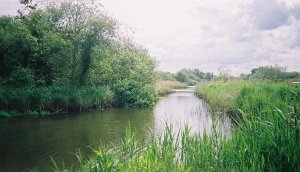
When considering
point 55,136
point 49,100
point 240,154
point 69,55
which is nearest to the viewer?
point 240,154

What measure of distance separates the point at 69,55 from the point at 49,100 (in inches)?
264

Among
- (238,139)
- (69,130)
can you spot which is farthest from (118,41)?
(238,139)

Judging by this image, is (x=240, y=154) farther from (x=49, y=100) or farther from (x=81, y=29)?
(x=81, y=29)

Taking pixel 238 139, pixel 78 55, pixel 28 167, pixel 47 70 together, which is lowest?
pixel 28 167

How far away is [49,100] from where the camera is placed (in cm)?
1856

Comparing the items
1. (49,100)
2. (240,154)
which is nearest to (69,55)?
(49,100)

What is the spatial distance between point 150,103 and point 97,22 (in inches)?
386

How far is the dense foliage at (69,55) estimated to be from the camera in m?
20.8

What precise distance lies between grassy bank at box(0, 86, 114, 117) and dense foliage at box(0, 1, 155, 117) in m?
0.72

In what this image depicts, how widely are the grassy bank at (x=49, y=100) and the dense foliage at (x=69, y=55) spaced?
725 millimetres

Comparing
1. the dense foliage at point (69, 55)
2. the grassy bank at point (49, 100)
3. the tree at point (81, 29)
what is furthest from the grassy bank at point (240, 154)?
the tree at point (81, 29)

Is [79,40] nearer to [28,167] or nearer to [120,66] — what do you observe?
[120,66]

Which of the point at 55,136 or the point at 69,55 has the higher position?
the point at 69,55

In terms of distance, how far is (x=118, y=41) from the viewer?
34.3m
